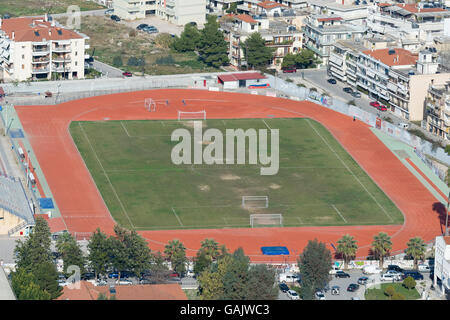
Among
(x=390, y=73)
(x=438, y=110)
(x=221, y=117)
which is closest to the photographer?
(x=438, y=110)

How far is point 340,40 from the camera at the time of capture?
641 ft

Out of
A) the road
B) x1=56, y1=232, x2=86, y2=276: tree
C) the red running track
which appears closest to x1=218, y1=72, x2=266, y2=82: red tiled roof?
the red running track

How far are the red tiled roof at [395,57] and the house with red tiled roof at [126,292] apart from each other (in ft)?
249

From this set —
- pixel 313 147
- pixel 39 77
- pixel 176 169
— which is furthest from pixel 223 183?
pixel 39 77

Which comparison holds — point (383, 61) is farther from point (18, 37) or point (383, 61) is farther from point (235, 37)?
point (18, 37)

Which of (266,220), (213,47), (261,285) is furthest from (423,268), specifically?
(213,47)

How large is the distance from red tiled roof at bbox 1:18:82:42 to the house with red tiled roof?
263 ft

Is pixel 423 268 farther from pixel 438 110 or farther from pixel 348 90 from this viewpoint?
pixel 348 90

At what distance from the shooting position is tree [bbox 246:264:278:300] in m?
103

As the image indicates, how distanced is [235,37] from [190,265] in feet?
285

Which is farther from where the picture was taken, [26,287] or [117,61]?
[117,61]

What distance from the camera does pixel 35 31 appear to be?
604 ft

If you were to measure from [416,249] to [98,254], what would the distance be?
34.1 m

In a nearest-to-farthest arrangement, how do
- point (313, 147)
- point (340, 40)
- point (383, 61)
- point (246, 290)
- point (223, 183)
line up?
point (246, 290), point (223, 183), point (313, 147), point (383, 61), point (340, 40)
